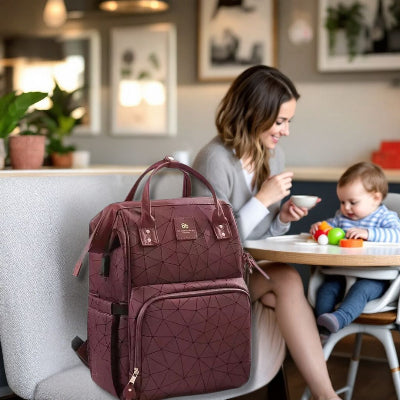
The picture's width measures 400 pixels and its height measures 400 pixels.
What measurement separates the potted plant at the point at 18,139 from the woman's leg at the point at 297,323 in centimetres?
102

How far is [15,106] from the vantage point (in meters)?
2.33

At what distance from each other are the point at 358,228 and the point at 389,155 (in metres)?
1.78

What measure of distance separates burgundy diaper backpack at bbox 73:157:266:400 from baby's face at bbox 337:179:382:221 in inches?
25.3

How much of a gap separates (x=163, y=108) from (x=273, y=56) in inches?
35.1

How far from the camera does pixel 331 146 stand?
4246 millimetres

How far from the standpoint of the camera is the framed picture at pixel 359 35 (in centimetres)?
397

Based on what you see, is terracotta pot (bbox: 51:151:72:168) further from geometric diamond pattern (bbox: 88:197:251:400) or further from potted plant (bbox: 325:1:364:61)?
potted plant (bbox: 325:1:364:61)

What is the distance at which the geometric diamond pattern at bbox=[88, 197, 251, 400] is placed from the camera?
5.16 ft

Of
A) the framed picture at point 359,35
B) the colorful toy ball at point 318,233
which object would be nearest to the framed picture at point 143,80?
the framed picture at point 359,35

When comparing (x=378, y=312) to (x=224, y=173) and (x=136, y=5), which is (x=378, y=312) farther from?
(x=136, y=5)

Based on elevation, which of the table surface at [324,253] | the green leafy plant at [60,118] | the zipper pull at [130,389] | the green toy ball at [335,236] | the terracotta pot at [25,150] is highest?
the green leafy plant at [60,118]

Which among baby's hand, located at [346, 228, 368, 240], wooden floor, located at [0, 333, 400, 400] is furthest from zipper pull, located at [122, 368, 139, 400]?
wooden floor, located at [0, 333, 400, 400]

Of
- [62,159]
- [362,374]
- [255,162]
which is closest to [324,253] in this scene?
[255,162]

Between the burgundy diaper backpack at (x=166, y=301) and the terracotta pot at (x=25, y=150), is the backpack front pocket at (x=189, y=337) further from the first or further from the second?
the terracotta pot at (x=25, y=150)
